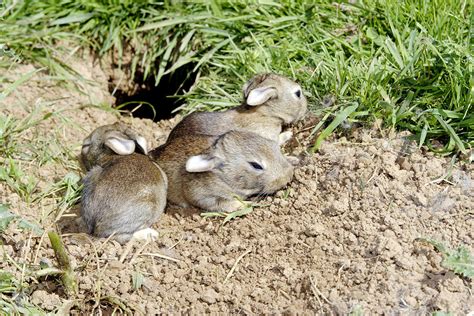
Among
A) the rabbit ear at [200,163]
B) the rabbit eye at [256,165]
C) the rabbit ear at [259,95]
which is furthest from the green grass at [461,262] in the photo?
the rabbit ear at [259,95]

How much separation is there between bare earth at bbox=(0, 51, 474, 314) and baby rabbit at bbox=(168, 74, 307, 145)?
0.39 m

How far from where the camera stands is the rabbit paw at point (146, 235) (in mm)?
6031

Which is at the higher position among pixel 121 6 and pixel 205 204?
pixel 121 6

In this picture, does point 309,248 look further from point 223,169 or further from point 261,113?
point 261,113

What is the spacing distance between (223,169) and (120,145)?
77cm

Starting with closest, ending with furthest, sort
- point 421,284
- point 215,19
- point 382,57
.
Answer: point 421,284 → point 382,57 → point 215,19

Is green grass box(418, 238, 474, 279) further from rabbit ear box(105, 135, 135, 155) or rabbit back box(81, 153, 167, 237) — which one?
rabbit ear box(105, 135, 135, 155)

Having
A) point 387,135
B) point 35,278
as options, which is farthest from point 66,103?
point 387,135

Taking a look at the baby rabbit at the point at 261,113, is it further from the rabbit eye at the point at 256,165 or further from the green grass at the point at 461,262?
the green grass at the point at 461,262

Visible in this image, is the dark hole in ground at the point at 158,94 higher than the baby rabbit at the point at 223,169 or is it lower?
lower

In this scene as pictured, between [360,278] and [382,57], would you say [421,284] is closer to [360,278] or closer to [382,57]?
[360,278]

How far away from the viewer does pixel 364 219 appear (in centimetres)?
576

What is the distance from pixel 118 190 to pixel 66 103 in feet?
6.04

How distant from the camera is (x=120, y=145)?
6.47 meters
